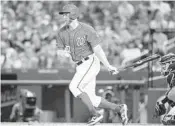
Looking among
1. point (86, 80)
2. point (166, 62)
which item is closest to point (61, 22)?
point (166, 62)

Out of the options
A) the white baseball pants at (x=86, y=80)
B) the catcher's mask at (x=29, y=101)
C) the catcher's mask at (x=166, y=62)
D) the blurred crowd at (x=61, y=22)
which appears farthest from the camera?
the blurred crowd at (x=61, y=22)

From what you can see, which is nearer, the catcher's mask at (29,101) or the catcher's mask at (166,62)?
the catcher's mask at (166,62)

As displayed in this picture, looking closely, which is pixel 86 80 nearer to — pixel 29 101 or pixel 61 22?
pixel 29 101

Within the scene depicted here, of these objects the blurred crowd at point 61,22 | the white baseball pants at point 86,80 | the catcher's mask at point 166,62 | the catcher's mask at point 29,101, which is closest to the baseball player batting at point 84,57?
the white baseball pants at point 86,80

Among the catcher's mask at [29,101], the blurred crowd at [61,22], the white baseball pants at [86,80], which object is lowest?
the catcher's mask at [29,101]

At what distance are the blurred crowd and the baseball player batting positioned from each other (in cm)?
487

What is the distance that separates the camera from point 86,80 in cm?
729

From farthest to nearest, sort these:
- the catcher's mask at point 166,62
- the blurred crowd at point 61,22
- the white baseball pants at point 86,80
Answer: the blurred crowd at point 61,22 → the catcher's mask at point 166,62 → the white baseball pants at point 86,80

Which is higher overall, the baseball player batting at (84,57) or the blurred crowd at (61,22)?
the blurred crowd at (61,22)

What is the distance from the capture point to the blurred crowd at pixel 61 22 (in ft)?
42.7

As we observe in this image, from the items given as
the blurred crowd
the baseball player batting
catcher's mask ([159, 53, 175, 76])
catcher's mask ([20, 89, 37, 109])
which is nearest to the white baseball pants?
the baseball player batting

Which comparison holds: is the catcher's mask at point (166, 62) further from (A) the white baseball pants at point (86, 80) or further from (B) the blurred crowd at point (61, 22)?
(B) the blurred crowd at point (61, 22)

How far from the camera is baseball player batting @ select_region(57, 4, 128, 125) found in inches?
286

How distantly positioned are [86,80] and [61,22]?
7240 mm
